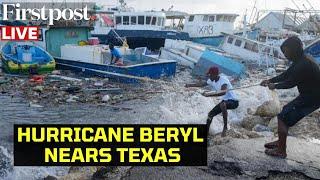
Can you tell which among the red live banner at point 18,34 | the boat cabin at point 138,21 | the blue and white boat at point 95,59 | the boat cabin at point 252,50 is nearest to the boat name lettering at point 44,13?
the red live banner at point 18,34

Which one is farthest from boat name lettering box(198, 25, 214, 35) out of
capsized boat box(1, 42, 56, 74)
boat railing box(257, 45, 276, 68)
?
capsized boat box(1, 42, 56, 74)

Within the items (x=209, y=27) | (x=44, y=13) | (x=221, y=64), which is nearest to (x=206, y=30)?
(x=209, y=27)

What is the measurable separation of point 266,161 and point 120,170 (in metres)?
2.06

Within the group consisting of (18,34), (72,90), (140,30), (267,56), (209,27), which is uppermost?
(209,27)

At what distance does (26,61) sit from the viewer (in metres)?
20.9

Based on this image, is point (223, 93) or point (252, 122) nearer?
point (223, 93)

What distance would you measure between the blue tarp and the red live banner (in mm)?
9357

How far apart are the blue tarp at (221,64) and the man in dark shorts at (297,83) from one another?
16.4m

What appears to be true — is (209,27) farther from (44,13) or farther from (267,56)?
(44,13)

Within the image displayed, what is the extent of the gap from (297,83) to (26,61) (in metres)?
17.3

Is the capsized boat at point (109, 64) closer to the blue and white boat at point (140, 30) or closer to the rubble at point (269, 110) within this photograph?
the rubble at point (269, 110)

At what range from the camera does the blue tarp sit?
887 inches

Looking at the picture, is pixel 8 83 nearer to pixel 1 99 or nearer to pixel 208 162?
pixel 1 99

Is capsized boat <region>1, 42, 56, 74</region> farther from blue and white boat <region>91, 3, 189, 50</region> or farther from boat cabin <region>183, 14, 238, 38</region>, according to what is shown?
boat cabin <region>183, 14, 238, 38</region>
